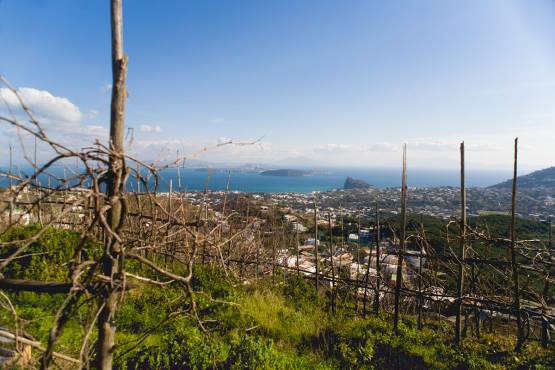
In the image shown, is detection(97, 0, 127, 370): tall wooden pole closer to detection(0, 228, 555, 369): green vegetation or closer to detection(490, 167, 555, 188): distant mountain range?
detection(0, 228, 555, 369): green vegetation

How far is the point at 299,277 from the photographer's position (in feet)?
22.4

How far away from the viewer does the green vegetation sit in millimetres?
3426

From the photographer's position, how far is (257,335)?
15.0 feet

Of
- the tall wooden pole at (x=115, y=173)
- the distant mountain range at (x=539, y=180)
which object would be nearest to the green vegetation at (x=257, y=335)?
the tall wooden pole at (x=115, y=173)

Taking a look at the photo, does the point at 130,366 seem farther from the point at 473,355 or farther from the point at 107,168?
the point at 473,355

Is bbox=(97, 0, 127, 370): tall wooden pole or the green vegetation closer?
bbox=(97, 0, 127, 370): tall wooden pole

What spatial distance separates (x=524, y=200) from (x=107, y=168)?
37722 millimetres

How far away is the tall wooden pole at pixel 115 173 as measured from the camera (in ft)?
4.55

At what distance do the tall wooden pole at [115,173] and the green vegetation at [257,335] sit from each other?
1502 millimetres

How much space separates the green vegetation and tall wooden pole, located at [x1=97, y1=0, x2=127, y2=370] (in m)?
1.50

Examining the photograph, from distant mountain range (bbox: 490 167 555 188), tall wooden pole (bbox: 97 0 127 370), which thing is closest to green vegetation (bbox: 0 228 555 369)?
tall wooden pole (bbox: 97 0 127 370)

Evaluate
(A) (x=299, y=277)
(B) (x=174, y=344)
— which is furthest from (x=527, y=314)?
(B) (x=174, y=344)

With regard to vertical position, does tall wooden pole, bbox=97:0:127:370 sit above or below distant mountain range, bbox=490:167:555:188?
above

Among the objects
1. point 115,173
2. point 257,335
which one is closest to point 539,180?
point 257,335
